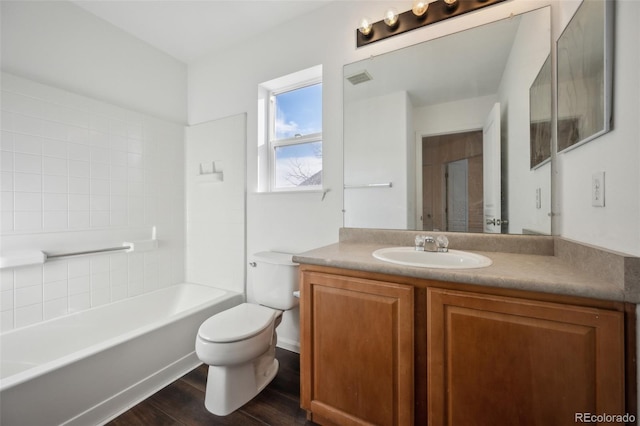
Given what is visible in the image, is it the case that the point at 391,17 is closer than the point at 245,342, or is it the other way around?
the point at 245,342

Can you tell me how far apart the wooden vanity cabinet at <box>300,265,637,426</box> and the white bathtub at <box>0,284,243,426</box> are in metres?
1.01

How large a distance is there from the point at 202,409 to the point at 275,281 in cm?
78

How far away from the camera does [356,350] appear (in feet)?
3.51

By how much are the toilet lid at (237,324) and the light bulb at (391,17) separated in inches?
75.7

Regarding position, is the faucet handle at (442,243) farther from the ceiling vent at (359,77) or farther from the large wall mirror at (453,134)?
the ceiling vent at (359,77)

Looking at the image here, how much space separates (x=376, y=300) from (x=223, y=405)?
1054 mm

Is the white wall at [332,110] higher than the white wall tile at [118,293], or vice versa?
the white wall at [332,110]

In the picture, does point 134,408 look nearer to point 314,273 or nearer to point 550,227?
point 314,273

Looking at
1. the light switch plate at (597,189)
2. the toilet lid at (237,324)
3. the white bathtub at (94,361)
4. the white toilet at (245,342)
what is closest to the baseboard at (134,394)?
the white bathtub at (94,361)

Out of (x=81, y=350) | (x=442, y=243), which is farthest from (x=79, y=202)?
(x=442, y=243)

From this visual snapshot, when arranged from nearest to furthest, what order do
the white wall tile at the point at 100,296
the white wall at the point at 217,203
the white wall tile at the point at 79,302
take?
the white wall tile at the point at 79,302 → the white wall tile at the point at 100,296 → the white wall at the point at 217,203

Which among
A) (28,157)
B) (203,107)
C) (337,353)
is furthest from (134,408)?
(203,107)

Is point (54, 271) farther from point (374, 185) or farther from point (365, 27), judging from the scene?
point (365, 27)

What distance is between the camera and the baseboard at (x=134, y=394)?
1.28m
